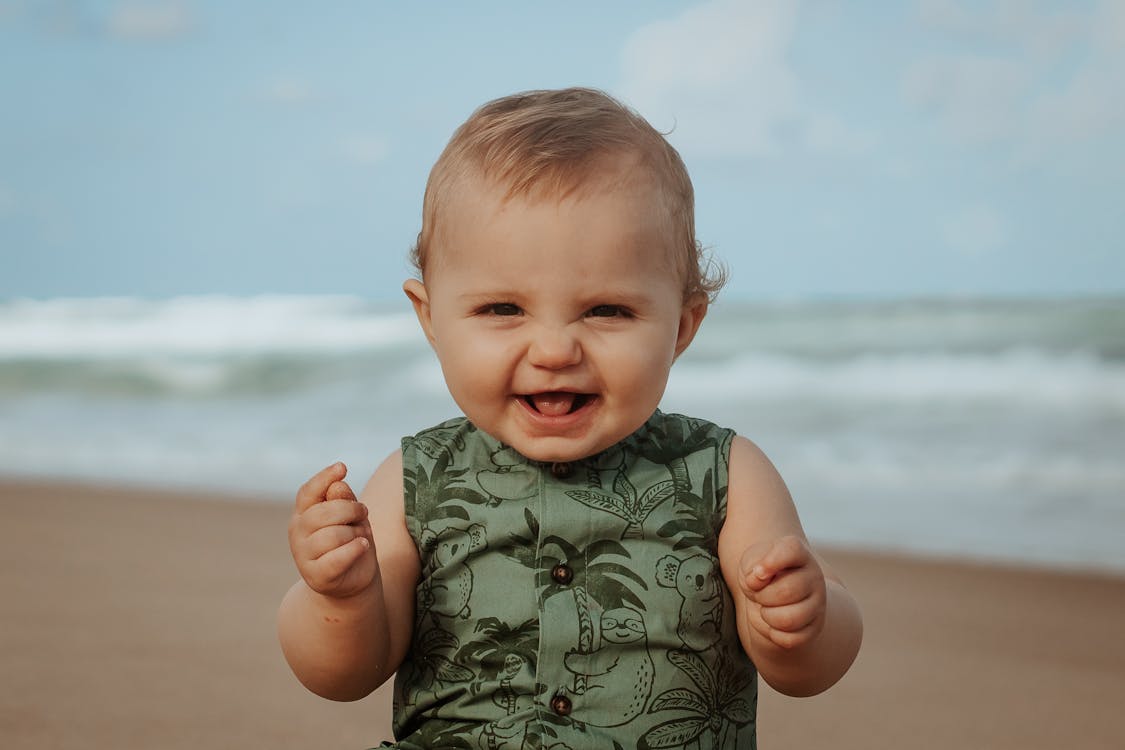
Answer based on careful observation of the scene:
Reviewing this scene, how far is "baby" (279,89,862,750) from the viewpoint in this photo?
1.54 meters

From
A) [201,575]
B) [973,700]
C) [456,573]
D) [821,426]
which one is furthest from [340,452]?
[456,573]

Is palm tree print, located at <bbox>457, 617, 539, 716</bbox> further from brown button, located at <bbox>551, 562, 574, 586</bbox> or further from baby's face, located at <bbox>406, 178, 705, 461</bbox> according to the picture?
baby's face, located at <bbox>406, 178, 705, 461</bbox>

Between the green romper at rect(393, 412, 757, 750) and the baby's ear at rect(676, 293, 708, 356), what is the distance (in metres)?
0.14

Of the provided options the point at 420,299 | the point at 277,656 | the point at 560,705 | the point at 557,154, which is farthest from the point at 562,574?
the point at 277,656

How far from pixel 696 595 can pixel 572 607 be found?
0.50 feet

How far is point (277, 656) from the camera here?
291 cm

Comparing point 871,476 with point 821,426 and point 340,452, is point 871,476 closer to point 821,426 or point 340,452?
point 821,426

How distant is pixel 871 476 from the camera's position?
546 cm

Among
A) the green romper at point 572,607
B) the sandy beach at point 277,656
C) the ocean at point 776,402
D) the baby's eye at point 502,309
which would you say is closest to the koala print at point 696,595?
the green romper at point 572,607

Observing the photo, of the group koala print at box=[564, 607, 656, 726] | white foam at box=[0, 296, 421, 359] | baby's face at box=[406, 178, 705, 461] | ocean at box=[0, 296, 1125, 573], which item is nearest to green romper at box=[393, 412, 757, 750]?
koala print at box=[564, 607, 656, 726]

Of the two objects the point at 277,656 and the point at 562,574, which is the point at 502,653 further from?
the point at 277,656

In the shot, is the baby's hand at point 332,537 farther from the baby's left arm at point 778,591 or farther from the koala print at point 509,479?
the baby's left arm at point 778,591

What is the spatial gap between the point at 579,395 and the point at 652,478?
185mm

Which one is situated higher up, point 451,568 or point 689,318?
point 689,318
